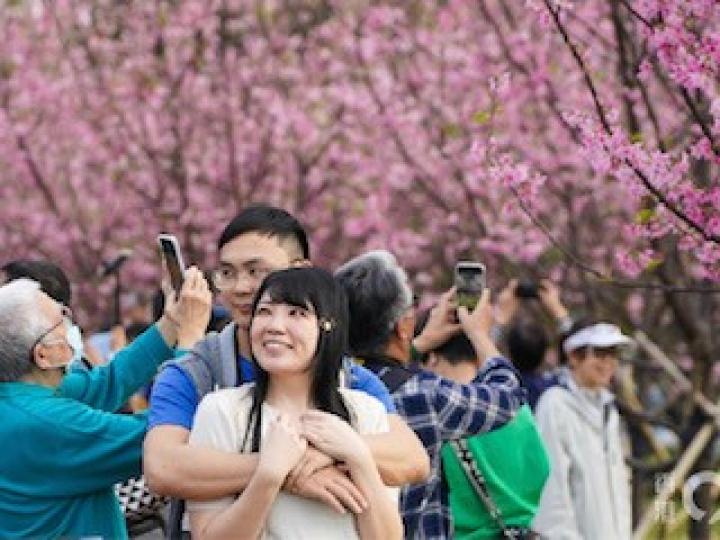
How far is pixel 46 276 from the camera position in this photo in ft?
19.5

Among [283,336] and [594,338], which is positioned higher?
[594,338]

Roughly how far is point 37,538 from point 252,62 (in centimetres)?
1092

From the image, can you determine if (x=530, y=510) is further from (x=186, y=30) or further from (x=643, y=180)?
(x=186, y=30)

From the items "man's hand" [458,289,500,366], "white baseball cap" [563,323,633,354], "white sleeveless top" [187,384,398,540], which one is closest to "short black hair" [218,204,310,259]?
"white sleeveless top" [187,384,398,540]

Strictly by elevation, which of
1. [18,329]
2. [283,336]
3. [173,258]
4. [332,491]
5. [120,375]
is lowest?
[332,491]

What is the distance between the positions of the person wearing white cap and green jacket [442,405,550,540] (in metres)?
1.07

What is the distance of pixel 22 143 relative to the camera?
619 inches

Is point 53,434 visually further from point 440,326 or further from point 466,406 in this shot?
point 440,326

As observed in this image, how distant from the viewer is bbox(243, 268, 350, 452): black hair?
4406 millimetres

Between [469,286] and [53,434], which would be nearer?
[53,434]

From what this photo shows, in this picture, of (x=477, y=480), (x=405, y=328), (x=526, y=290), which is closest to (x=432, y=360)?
(x=477, y=480)

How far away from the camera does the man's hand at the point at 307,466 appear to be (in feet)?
13.9

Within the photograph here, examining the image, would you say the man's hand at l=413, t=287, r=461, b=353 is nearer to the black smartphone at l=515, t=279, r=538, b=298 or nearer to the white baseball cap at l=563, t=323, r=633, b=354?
the black smartphone at l=515, t=279, r=538, b=298

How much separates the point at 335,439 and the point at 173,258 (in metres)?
1.07
